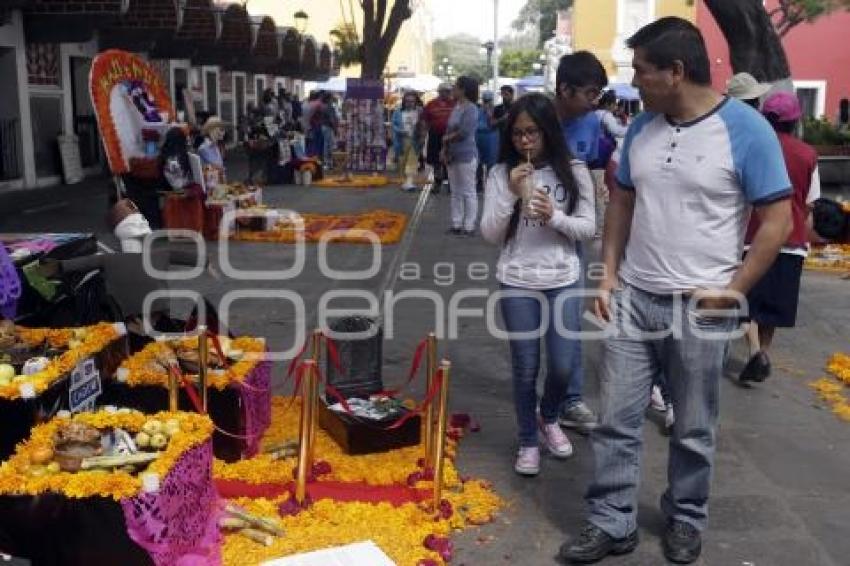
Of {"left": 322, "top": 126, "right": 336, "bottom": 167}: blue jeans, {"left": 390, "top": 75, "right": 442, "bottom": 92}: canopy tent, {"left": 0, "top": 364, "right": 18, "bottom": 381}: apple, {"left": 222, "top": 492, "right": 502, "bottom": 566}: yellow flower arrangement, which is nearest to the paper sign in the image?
{"left": 0, "top": 364, "right": 18, "bottom": 381}: apple

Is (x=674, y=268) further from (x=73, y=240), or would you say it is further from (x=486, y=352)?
(x=73, y=240)

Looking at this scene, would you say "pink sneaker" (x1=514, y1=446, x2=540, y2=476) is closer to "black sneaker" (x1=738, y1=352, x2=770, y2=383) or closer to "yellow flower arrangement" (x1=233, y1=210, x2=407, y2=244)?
"black sneaker" (x1=738, y1=352, x2=770, y2=383)

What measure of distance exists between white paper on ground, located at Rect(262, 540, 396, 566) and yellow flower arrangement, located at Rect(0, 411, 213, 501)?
0.55m

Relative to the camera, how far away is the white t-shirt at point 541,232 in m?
4.13

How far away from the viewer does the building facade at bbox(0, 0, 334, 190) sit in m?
15.4

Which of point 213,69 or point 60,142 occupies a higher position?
point 213,69

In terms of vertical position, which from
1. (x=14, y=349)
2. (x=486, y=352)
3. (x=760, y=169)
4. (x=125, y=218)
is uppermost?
(x=760, y=169)

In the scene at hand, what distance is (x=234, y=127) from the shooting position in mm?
30609

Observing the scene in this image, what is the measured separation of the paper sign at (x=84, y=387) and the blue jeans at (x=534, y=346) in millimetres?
1914

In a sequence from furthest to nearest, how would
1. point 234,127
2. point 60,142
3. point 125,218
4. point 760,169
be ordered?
point 234,127 → point 60,142 → point 125,218 → point 760,169

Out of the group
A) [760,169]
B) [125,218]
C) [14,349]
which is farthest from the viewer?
[125,218]

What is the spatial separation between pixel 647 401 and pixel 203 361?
6.34ft

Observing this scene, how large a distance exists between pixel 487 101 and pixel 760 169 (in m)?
13.2

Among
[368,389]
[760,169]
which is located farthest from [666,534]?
[368,389]
